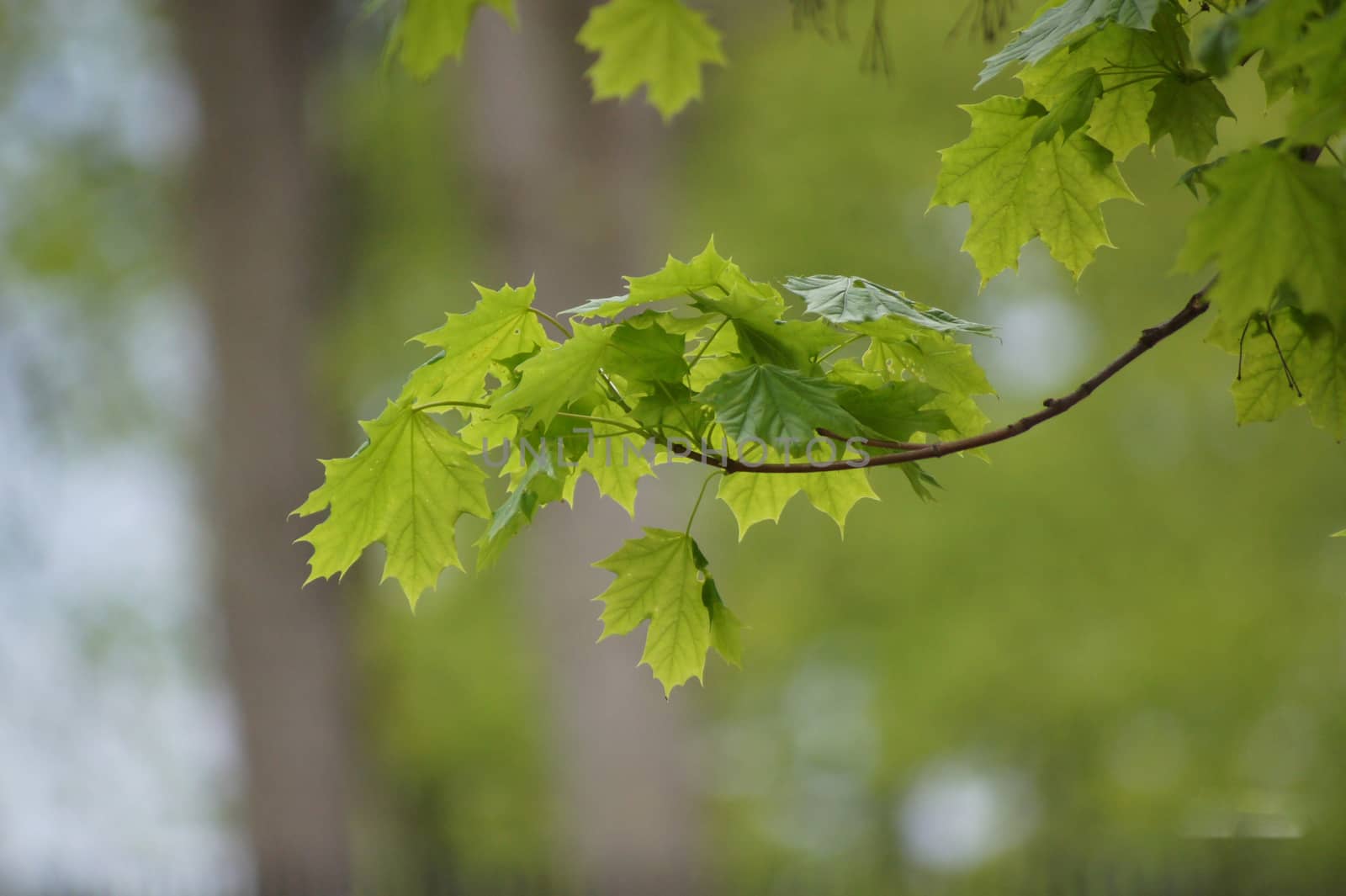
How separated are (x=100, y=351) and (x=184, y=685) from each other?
2706 millimetres

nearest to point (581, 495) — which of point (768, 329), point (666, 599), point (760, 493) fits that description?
point (760, 493)

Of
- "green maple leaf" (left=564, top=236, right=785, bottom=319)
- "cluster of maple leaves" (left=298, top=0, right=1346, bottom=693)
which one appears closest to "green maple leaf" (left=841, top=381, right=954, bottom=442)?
"cluster of maple leaves" (left=298, top=0, right=1346, bottom=693)

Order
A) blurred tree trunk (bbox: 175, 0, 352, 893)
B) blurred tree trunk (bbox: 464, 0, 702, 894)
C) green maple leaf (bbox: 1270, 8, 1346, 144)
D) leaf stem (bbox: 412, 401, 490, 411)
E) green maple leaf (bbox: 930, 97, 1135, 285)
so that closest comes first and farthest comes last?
green maple leaf (bbox: 1270, 8, 1346, 144) → leaf stem (bbox: 412, 401, 490, 411) → green maple leaf (bbox: 930, 97, 1135, 285) → blurred tree trunk (bbox: 464, 0, 702, 894) → blurred tree trunk (bbox: 175, 0, 352, 893)

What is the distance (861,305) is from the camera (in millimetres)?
1169

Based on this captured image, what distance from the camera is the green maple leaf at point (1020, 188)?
141 cm

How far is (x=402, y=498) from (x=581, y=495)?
4.82 m

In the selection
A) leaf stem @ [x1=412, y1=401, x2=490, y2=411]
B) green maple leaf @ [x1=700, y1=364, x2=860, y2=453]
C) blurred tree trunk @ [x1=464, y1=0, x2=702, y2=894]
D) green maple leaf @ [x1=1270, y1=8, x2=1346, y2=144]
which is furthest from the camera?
blurred tree trunk @ [x1=464, y1=0, x2=702, y2=894]

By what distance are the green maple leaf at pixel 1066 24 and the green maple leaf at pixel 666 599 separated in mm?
589

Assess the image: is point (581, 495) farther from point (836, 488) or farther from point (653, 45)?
point (653, 45)

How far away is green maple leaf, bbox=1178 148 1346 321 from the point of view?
3.27 ft

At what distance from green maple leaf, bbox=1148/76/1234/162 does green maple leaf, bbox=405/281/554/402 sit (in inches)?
27.1

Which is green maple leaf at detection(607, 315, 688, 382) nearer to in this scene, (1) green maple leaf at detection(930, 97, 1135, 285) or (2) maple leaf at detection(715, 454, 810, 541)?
(2) maple leaf at detection(715, 454, 810, 541)

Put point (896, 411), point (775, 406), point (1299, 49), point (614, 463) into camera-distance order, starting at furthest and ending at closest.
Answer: point (614, 463), point (896, 411), point (775, 406), point (1299, 49)

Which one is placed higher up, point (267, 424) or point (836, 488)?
point (267, 424)
